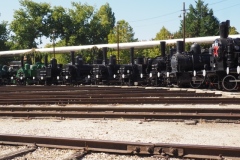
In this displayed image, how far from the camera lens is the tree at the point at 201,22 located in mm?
68631

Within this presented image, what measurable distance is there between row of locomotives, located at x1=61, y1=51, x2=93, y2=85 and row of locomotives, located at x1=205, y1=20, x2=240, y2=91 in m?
15.1

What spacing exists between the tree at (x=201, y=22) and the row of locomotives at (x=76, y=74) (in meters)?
43.8

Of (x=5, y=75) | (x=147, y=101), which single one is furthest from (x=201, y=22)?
(x=147, y=101)

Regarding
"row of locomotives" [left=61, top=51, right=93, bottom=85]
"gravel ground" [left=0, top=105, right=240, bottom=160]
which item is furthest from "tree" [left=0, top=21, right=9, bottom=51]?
"gravel ground" [left=0, top=105, right=240, bottom=160]

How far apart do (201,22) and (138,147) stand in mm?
68835

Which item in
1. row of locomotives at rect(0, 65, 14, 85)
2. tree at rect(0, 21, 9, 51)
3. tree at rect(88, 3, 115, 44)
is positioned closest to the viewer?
row of locomotives at rect(0, 65, 14, 85)

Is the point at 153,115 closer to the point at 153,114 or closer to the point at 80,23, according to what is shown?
the point at 153,114

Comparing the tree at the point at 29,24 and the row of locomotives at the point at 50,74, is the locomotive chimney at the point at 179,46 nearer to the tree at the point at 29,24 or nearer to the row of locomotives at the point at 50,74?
the row of locomotives at the point at 50,74

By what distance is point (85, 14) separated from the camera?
81562 millimetres

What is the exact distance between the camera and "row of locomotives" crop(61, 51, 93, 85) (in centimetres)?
2950

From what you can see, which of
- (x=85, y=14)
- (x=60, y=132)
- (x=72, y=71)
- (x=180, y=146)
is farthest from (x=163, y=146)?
(x=85, y=14)

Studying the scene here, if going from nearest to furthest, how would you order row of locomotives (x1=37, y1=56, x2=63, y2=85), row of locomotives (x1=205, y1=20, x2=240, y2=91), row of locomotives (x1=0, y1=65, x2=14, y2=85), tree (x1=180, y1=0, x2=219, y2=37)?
row of locomotives (x1=205, y1=20, x2=240, y2=91)
row of locomotives (x1=37, y1=56, x2=63, y2=85)
row of locomotives (x1=0, y1=65, x2=14, y2=85)
tree (x1=180, y1=0, x2=219, y2=37)

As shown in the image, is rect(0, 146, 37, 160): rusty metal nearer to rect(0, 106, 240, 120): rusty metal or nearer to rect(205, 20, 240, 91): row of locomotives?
rect(0, 106, 240, 120): rusty metal

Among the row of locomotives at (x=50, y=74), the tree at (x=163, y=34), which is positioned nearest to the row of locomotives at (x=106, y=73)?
the row of locomotives at (x=50, y=74)
